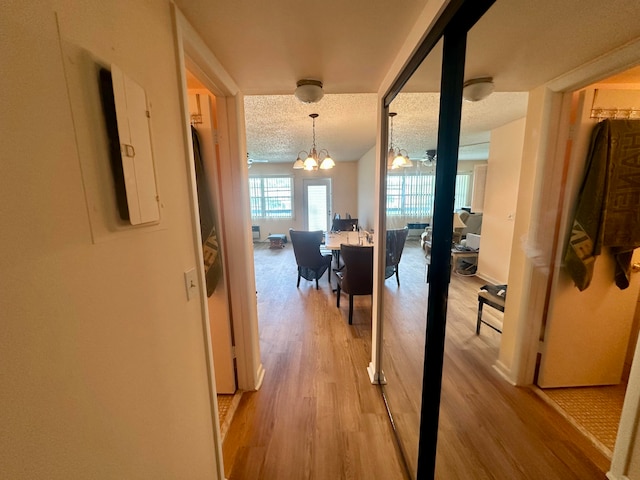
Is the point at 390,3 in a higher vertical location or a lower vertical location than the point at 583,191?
higher

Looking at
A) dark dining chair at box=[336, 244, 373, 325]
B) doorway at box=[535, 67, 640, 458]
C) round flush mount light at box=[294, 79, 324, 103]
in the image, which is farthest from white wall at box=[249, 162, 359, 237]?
doorway at box=[535, 67, 640, 458]

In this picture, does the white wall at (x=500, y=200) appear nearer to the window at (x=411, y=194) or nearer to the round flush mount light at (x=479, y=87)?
the round flush mount light at (x=479, y=87)

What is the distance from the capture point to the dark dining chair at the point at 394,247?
191cm

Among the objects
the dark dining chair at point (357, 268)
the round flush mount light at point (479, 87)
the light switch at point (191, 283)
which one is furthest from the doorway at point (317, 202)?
the light switch at point (191, 283)

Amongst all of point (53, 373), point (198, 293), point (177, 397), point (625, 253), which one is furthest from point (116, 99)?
point (625, 253)

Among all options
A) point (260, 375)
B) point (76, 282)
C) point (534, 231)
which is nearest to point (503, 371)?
point (534, 231)

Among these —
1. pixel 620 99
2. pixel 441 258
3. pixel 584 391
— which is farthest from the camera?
pixel 584 391

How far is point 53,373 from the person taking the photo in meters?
0.46

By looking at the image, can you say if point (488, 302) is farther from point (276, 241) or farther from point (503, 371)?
point (276, 241)

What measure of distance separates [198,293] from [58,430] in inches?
23.9

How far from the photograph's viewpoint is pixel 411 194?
1554 mm

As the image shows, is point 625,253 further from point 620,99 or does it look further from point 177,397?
point 177,397

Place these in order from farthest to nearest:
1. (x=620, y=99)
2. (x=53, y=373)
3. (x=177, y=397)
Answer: (x=620, y=99), (x=177, y=397), (x=53, y=373)

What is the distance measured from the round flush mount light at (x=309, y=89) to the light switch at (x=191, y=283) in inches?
54.7
